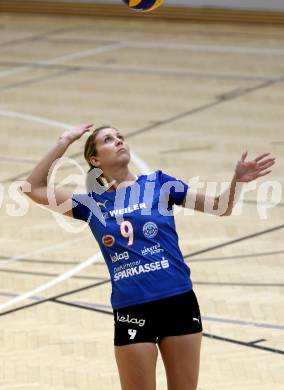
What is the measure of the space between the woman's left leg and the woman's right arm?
103 centimetres

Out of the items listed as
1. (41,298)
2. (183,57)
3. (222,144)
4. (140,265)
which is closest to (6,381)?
(41,298)

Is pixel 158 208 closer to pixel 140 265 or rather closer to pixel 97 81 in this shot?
pixel 140 265

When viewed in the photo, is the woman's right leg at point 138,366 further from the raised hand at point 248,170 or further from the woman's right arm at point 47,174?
the raised hand at point 248,170

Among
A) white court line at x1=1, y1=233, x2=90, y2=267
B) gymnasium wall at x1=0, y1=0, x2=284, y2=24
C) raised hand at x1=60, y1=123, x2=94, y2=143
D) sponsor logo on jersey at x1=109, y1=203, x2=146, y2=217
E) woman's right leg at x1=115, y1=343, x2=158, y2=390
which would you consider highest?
gymnasium wall at x1=0, y1=0, x2=284, y2=24

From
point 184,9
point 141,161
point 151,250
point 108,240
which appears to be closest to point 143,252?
point 151,250

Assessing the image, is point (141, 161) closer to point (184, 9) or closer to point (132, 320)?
point (132, 320)

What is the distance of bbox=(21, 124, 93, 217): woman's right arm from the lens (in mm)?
6230

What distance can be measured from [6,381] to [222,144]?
7.18 metres

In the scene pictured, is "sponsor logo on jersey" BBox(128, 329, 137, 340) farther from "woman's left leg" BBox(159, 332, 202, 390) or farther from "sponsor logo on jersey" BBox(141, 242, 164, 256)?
"sponsor logo on jersey" BBox(141, 242, 164, 256)

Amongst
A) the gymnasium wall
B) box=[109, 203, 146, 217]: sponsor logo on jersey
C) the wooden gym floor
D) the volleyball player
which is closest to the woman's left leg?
the volleyball player

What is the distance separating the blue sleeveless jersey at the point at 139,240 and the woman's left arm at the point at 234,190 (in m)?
0.15

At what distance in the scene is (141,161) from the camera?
45.4 feet

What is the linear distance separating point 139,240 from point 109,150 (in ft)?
1.86

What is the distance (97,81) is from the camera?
18297 millimetres
